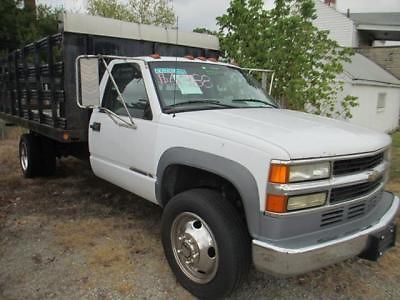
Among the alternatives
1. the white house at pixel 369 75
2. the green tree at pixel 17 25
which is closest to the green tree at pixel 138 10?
the green tree at pixel 17 25

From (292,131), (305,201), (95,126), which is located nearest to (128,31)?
(95,126)

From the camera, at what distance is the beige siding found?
25.5m

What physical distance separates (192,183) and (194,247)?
599mm

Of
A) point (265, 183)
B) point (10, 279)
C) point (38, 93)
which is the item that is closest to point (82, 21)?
point (38, 93)

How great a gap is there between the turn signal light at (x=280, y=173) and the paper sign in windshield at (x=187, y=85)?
5.30 ft

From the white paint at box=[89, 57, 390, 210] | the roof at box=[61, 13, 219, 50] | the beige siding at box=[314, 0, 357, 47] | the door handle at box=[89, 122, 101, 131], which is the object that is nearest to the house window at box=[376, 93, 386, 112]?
the beige siding at box=[314, 0, 357, 47]

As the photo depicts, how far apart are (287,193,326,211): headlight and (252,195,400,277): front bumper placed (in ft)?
0.88

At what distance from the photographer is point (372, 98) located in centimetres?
1625

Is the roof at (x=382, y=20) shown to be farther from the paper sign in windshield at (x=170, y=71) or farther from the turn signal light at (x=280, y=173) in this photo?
the turn signal light at (x=280, y=173)

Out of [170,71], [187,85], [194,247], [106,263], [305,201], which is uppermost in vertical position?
[170,71]

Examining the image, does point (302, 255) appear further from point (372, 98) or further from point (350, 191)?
point (372, 98)

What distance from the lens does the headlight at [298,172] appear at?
2.78 metres

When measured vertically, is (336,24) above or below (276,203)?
above

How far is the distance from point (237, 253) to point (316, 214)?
24.6 inches
